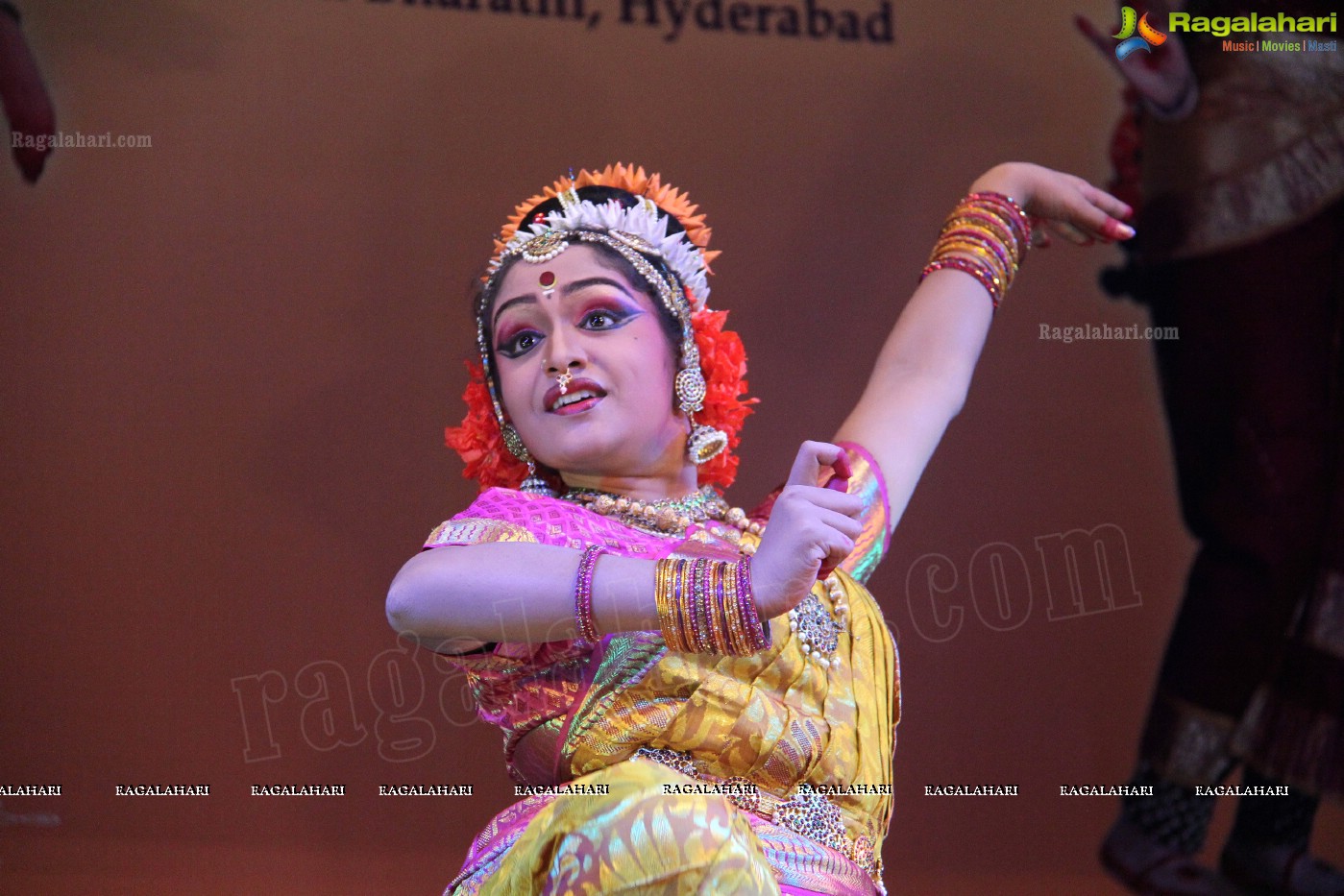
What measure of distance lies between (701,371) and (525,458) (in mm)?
287

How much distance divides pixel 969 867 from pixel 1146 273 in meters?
1.27

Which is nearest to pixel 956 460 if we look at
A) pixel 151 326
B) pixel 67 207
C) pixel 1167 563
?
pixel 1167 563

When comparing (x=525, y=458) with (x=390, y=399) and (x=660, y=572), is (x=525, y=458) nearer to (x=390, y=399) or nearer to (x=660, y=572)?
(x=660, y=572)

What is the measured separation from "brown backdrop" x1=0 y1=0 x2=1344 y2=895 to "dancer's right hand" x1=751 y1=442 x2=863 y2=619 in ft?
4.19

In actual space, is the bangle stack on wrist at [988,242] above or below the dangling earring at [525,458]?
above

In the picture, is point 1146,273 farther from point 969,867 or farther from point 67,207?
point 67,207

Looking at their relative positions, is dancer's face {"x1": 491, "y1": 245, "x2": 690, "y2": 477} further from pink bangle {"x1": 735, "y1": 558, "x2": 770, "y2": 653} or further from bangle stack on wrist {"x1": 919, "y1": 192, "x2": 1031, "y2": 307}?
bangle stack on wrist {"x1": 919, "y1": 192, "x2": 1031, "y2": 307}

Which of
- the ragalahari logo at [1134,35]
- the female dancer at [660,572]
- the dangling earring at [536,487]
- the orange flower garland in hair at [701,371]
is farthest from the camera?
the ragalahari logo at [1134,35]

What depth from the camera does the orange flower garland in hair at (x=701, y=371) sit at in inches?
77.6

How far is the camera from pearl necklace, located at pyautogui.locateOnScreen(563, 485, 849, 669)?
1.75 metres

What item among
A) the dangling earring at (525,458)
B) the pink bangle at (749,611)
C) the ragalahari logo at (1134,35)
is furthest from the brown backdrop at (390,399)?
the pink bangle at (749,611)

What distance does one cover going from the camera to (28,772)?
2379 millimetres

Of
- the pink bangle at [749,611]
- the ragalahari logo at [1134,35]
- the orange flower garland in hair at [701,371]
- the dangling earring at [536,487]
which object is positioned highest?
the ragalahari logo at [1134,35]

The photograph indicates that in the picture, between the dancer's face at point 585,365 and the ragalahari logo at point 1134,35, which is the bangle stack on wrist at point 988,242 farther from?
the ragalahari logo at point 1134,35
